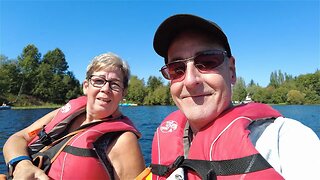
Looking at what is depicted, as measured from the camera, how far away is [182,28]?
1669 mm

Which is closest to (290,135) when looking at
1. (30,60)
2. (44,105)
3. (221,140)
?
(221,140)

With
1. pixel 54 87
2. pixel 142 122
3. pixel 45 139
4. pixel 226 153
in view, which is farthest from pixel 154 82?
pixel 226 153

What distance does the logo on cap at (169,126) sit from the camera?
2.11 metres

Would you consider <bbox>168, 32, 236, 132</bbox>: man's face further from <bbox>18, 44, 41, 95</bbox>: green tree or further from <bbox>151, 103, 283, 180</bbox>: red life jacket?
<bbox>18, 44, 41, 95</bbox>: green tree

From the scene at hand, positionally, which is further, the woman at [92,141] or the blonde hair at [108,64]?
the blonde hair at [108,64]

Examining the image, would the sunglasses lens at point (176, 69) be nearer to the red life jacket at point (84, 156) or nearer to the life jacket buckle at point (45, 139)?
the red life jacket at point (84, 156)

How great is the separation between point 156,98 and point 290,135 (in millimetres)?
64565

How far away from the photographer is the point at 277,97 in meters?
69.2

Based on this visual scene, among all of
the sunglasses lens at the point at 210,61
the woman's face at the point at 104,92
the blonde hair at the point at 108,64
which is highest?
the blonde hair at the point at 108,64

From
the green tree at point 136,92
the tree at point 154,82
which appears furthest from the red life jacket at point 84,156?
the tree at point 154,82

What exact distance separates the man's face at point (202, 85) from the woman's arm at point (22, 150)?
1.53m

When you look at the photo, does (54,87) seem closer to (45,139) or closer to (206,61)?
(45,139)

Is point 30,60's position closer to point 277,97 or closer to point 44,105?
point 44,105

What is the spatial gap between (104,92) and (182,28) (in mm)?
1335
